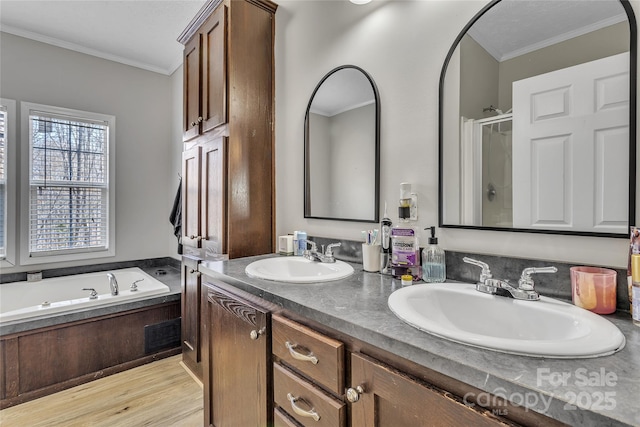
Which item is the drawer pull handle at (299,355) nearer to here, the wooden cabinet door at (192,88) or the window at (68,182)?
the wooden cabinet door at (192,88)

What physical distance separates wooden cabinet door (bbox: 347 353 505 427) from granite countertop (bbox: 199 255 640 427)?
4 centimetres

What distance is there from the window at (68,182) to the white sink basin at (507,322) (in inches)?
126

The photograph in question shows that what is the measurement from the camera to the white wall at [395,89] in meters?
1.05

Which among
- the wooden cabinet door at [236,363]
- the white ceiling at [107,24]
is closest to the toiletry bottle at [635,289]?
the wooden cabinet door at [236,363]

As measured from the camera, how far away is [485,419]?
20.6 inches

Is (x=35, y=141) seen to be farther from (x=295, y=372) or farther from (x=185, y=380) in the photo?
(x=295, y=372)

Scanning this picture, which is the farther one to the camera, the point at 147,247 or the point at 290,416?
the point at 147,247

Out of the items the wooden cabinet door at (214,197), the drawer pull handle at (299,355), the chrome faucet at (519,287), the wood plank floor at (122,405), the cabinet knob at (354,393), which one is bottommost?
the wood plank floor at (122,405)

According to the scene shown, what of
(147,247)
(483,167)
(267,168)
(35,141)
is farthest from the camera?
(147,247)

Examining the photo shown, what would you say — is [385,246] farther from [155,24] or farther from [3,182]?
[3,182]

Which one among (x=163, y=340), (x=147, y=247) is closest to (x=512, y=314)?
(x=163, y=340)

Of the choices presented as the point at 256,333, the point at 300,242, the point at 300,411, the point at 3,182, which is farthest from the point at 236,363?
the point at 3,182

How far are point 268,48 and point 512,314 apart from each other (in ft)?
6.41

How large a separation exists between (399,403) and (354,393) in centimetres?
12
